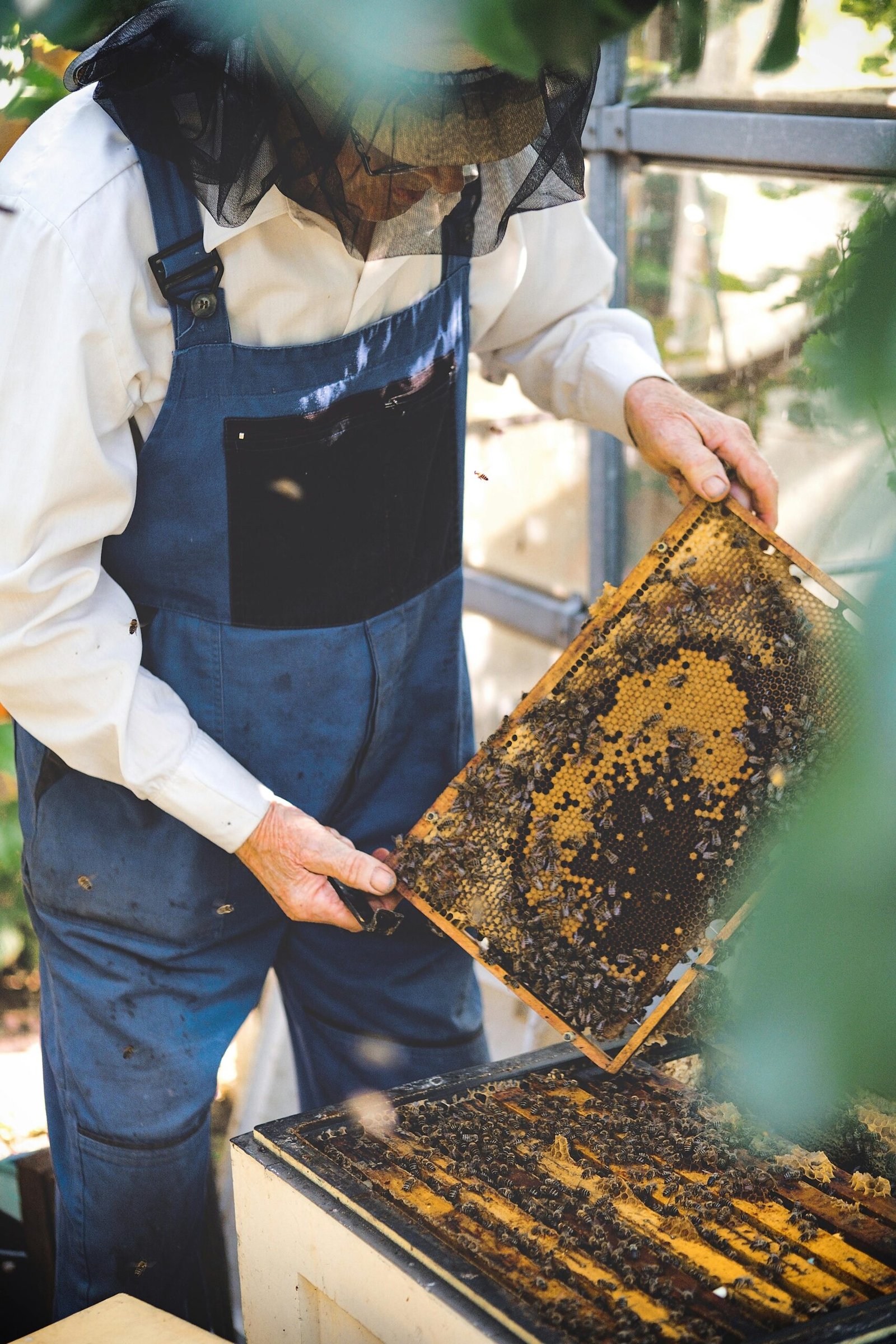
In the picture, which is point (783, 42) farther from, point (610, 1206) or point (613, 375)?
point (613, 375)

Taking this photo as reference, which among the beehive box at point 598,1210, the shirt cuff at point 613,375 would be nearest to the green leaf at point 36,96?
the shirt cuff at point 613,375

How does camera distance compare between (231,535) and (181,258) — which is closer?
(181,258)

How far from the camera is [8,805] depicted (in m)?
3.94

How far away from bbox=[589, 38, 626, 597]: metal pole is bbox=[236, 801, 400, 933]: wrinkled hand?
1.47m

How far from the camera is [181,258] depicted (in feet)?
6.06

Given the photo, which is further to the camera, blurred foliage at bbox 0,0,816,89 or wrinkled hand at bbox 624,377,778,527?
wrinkled hand at bbox 624,377,778,527

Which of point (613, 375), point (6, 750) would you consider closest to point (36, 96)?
point (613, 375)

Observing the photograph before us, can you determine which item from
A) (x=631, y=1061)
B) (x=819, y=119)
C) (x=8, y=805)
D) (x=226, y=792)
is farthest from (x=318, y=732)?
(x=8, y=805)

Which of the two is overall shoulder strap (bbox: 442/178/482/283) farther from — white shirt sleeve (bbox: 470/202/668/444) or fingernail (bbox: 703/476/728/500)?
fingernail (bbox: 703/476/728/500)

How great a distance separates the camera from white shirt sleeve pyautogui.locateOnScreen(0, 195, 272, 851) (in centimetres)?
175

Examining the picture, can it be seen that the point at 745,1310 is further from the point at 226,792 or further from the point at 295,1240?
the point at 226,792

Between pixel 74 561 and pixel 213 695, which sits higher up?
pixel 74 561

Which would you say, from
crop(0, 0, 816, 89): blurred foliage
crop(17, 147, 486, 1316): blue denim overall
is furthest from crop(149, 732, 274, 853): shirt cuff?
crop(0, 0, 816, 89): blurred foliage

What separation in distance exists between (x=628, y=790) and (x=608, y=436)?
1.76 metres
